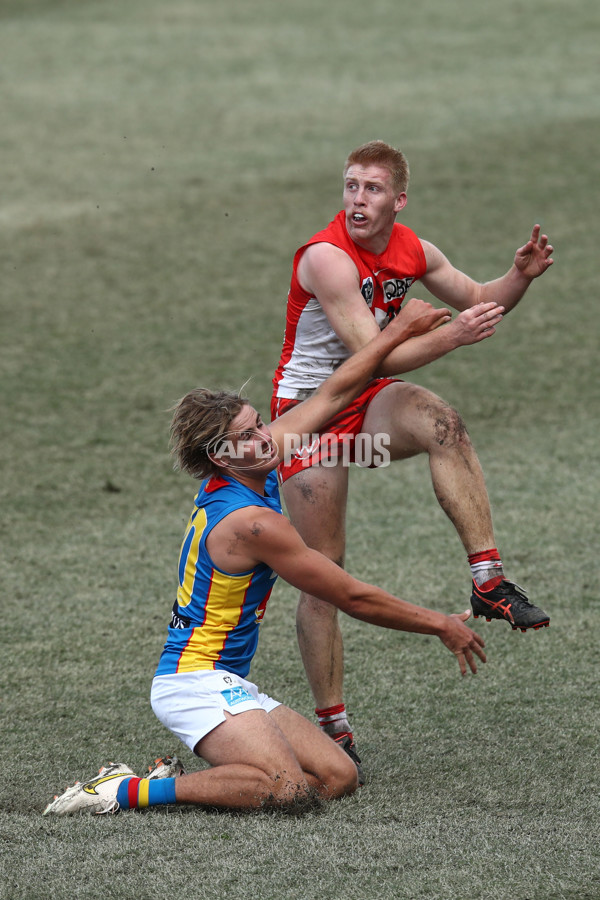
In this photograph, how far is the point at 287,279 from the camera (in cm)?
1277

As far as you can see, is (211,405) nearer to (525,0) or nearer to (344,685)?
(344,685)

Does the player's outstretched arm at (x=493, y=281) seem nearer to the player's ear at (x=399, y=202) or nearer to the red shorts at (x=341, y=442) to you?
the player's ear at (x=399, y=202)

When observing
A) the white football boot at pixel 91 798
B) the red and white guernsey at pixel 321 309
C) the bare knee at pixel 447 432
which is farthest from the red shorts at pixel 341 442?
the white football boot at pixel 91 798

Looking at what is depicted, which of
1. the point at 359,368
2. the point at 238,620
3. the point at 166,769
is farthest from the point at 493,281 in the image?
the point at 166,769

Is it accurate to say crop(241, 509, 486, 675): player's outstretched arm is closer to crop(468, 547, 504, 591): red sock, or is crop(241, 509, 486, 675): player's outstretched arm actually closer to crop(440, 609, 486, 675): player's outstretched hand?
crop(440, 609, 486, 675): player's outstretched hand

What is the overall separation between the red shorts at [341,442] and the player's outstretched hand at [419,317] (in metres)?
0.35

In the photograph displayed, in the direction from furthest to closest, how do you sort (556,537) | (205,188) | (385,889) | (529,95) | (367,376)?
(529,95) → (205,188) → (556,537) → (367,376) → (385,889)

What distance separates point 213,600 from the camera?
463cm

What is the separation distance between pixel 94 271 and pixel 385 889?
10.3 metres

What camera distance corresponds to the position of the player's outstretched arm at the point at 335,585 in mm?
4414

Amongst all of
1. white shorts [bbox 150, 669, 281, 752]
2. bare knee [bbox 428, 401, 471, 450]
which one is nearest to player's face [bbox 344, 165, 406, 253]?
bare knee [bbox 428, 401, 471, 450]

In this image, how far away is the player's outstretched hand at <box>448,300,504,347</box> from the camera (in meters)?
4.76

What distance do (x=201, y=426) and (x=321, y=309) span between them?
0.98 m

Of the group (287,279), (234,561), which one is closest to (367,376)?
(234,561)
